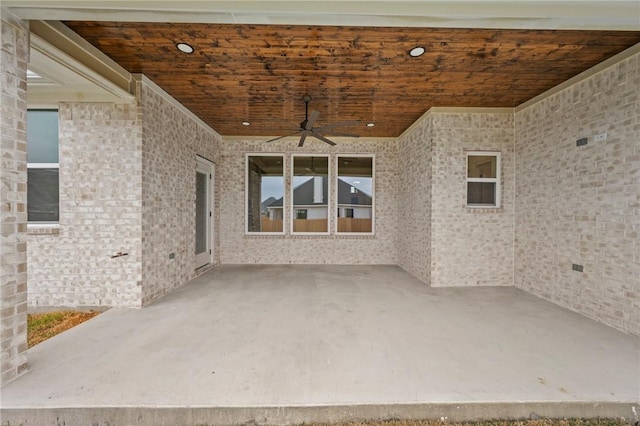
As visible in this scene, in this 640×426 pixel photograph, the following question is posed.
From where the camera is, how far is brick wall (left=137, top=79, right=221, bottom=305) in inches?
146

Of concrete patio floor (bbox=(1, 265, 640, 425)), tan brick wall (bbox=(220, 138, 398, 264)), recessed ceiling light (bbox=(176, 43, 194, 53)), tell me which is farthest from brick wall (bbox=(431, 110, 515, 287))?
recessed ceiling light (bbox=(176, 43, 194, 53))

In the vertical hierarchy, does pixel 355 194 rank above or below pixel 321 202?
above

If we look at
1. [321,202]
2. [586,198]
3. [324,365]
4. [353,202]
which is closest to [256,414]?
[324,365]

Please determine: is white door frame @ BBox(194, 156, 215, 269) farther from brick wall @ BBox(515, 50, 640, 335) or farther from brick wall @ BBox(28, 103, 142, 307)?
brick wall @ BBox(515, 50, 640, 335)

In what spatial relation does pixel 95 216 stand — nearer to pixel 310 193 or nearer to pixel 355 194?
pixel 310 193

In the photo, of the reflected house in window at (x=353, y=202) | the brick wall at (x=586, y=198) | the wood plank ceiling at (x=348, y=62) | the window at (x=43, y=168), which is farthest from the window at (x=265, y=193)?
the brick wall at (x=586, y=198)

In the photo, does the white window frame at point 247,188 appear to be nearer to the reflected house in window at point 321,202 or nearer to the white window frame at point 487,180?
the reflected house in window at point 321,202

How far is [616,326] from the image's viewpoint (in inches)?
119

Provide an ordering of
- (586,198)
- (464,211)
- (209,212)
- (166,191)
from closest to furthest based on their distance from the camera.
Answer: (586,198)
(166,191)
(464,211)
(209,212)

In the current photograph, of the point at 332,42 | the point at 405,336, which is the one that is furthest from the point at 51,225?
the point at 405,336

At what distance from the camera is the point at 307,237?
654cm

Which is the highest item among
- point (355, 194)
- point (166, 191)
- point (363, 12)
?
point (363, 12)

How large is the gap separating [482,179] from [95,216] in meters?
6.48

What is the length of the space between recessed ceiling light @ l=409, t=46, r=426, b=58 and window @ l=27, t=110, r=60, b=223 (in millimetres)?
5053
